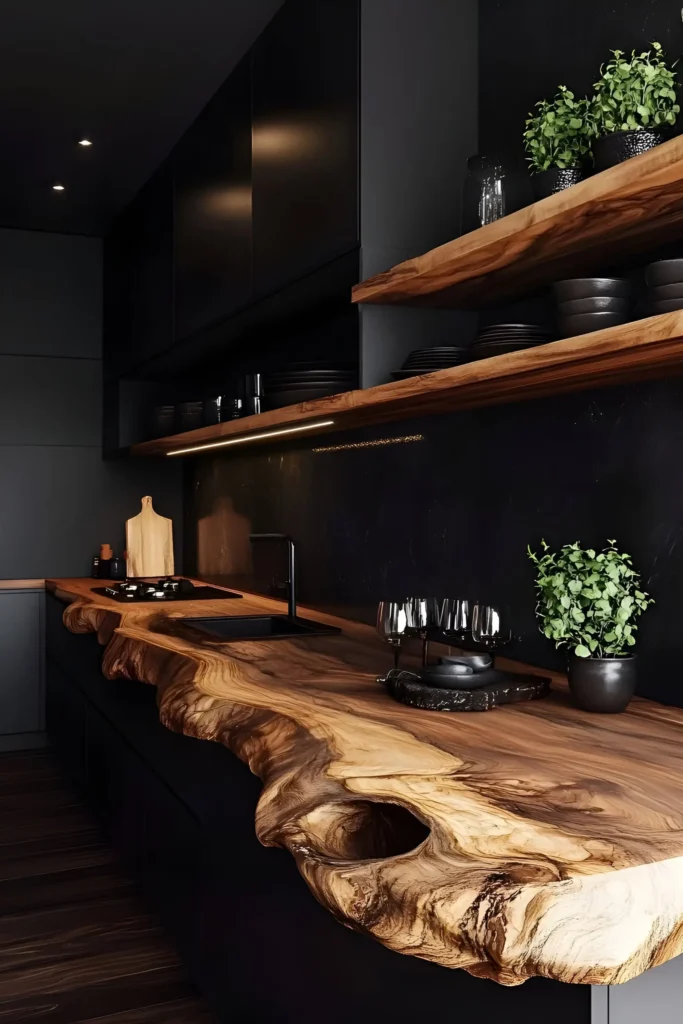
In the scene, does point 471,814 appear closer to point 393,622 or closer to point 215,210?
point 393,622

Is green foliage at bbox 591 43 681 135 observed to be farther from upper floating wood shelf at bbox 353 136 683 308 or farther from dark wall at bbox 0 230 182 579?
dark wall at bbox 0 230 182 579

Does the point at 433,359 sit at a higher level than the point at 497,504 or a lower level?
higher

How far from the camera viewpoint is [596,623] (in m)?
1.77

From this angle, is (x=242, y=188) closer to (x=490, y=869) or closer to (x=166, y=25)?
(x=166, y=25)

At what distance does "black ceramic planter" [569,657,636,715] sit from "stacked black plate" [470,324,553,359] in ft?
1.98

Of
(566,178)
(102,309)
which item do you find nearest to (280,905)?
(566,178)

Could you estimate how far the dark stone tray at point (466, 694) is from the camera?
6.14 feet

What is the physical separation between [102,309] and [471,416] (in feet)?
10.9

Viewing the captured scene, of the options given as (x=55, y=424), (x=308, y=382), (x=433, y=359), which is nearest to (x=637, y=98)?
(x=433, y=359)

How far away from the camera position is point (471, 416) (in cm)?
254

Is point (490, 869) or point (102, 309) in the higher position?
point (102, 309)

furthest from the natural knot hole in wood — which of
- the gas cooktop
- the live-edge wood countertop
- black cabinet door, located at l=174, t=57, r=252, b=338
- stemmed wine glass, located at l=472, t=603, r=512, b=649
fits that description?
the gas cooktop

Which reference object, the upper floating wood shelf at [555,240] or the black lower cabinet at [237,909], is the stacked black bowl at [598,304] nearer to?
the upper floating wood shelf at [555,240]

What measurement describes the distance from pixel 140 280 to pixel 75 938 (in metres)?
2.83
